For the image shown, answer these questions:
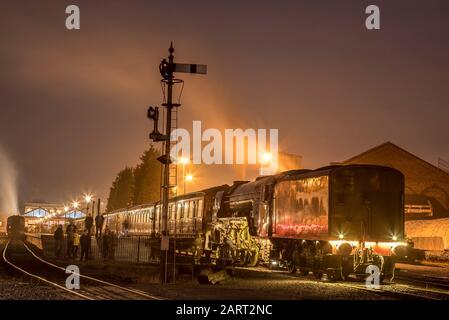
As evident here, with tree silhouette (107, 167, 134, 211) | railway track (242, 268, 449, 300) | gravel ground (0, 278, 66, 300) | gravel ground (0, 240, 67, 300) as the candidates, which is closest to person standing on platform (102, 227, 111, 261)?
gravel ground (0, 240, 67, 300)

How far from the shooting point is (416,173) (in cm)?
5634

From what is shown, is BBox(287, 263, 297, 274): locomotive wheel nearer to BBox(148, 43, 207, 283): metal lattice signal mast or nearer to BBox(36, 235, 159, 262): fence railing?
BBox(148, 43, 207, 283): metal lattice signal mast

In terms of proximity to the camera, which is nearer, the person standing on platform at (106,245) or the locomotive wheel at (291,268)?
the locomotive wheel at (291,268)

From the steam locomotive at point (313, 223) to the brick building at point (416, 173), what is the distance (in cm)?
3082

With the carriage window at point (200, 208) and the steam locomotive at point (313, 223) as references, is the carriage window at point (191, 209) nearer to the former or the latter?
the carriage window at point (200, 208)

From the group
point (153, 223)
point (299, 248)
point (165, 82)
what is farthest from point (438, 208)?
point (165, 82)

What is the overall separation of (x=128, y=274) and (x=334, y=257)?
8123 mm

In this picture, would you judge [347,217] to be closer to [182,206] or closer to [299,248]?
[299,248]

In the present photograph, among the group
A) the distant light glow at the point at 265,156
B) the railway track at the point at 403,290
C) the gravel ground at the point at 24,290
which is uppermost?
the distant light glow at the point at 265,156

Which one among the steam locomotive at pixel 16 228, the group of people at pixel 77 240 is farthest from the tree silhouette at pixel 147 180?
the group of people at pixel 77 240

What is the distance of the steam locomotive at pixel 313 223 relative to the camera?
787 inches

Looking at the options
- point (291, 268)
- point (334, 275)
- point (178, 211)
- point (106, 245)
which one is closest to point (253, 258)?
point (291, 268)

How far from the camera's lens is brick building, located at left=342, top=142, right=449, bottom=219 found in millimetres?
55906

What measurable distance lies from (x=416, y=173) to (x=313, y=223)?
38306 millimetres
